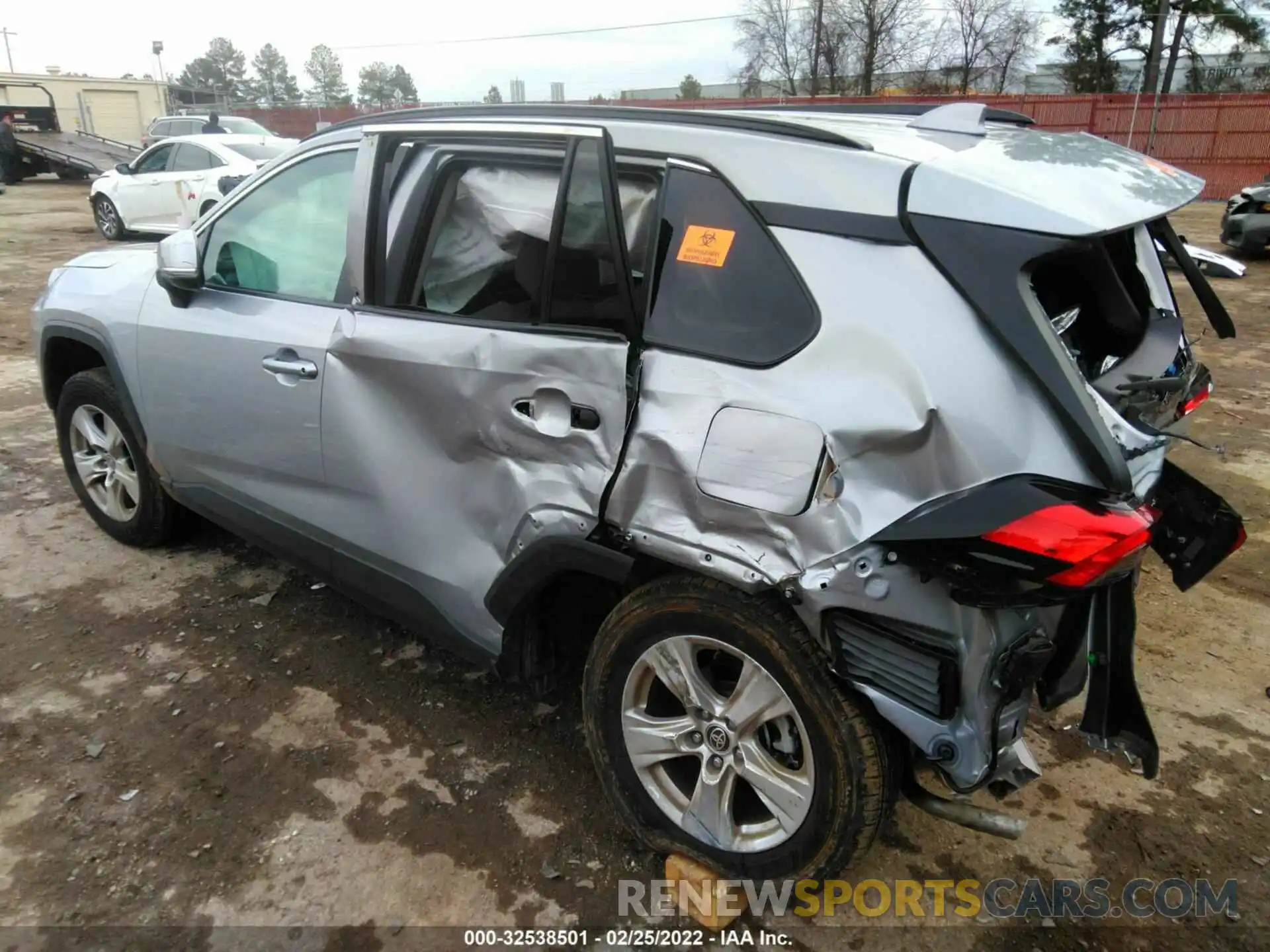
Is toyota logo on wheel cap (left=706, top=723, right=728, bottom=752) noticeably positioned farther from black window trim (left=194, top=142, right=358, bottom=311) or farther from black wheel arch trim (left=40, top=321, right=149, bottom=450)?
black wheel arch trim (left=40, top=321, right=149, bottom=450)

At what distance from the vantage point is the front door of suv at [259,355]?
303 centimetres

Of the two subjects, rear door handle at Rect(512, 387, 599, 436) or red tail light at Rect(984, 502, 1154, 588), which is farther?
rear door handle at Rect(512, 387, 599, 436)

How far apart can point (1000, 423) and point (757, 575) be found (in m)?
0.60

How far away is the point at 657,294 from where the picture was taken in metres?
2.29

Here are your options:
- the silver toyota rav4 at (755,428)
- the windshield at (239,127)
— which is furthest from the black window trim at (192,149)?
the silver toyota rav4 at (755,428)

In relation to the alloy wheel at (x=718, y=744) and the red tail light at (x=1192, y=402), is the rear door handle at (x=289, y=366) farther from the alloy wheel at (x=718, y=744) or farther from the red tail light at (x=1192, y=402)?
the red tail light at (x=1192, y=402)

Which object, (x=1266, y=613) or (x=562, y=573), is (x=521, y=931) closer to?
(x=562, y=573)

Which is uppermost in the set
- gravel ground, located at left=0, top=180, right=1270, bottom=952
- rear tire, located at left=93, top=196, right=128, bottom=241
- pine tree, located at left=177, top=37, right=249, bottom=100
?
pine tree, located at left=177, top=37, right=249, bottom=100

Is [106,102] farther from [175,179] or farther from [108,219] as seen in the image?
[175,179]

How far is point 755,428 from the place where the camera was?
80.7 inches

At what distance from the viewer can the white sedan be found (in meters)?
13.0

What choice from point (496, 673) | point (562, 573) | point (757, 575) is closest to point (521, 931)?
point (496, 673)

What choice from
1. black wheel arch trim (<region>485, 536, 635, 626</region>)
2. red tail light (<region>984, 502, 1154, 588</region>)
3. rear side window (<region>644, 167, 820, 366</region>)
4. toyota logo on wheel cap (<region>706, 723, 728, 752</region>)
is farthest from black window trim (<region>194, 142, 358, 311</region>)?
red tail light (<region>984, 502, 1154, 588</region>)

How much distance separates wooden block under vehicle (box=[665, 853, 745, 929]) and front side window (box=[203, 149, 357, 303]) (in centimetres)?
205
